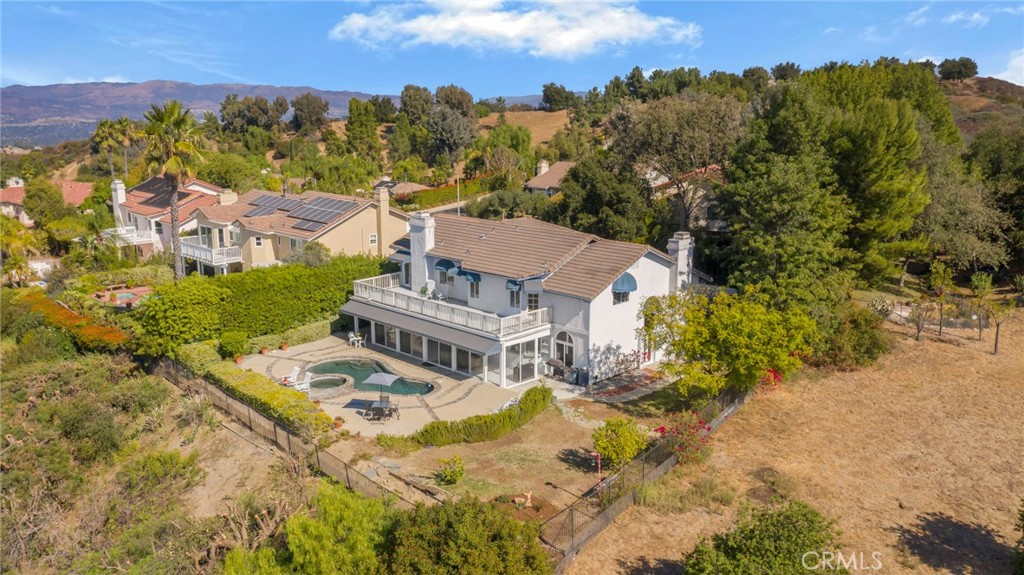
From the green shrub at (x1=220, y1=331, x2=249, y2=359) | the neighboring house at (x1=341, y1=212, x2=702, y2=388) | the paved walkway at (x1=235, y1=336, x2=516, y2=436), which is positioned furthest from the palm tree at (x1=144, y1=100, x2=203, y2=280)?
the neighboring house at (x1=341, y1=212, x2=702, y2=388)

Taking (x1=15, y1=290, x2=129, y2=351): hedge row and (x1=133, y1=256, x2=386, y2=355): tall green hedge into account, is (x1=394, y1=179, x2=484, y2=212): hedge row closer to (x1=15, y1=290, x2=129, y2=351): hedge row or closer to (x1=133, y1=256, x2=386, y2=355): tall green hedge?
(x1=133, y1=256, x2=386, y2=355): tall green hedge

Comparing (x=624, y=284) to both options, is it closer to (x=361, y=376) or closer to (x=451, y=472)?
(x=451, y=472)

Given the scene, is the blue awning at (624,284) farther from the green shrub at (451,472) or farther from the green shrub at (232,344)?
the green shrub at (232,344)

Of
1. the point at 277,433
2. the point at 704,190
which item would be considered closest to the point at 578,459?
the point at 277,433

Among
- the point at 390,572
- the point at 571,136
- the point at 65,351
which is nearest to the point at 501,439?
the point at 390,572

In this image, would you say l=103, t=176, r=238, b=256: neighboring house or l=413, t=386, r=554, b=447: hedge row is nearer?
l=413, t=386, r=554, b=447: hedge row

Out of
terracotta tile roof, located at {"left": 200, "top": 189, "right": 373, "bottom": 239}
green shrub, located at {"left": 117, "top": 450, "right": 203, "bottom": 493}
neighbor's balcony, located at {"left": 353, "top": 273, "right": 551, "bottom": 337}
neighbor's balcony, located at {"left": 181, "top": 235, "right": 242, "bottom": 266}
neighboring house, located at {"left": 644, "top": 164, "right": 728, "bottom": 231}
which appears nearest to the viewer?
green shrub, located at {"left": 117, "top": 450, "right": 203, "bottom": 493}

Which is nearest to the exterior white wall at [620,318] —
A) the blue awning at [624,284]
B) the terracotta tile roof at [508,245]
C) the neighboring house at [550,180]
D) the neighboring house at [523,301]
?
the neighboring house at [523,301]
